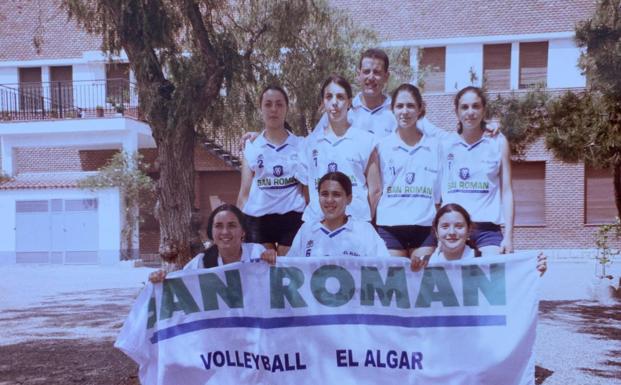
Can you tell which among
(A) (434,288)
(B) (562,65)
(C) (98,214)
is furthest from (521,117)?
(C) (98,214)

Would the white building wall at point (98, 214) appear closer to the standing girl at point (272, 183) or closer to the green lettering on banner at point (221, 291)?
the standing girl at point (272, 183)

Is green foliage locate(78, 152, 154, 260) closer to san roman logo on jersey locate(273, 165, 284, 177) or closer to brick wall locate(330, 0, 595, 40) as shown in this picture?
brick wall locate(330, 0, 595, 40)

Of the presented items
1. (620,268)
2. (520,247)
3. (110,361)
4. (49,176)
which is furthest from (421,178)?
(49,176)

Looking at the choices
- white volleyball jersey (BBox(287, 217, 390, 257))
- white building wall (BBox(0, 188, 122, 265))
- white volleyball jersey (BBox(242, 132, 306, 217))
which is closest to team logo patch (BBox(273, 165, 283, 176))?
white volleyball jersey (BBox(242, 132, 306, 217))

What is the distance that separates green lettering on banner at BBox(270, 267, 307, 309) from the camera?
15.4ft

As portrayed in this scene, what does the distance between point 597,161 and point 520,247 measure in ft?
49.8

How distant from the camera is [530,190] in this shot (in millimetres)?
23750

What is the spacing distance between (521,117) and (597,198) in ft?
43.3

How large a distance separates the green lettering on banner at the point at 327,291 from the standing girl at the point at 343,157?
41cm

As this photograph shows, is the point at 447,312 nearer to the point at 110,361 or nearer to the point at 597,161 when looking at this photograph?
the point at 110,361

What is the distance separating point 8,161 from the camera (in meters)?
24.2

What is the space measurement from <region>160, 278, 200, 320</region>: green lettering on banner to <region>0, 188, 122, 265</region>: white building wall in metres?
18.1

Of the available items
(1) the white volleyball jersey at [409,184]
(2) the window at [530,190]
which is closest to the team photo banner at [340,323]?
(1) the white volleyball jersey at [409,184]

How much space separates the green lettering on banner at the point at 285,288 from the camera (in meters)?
4.68
